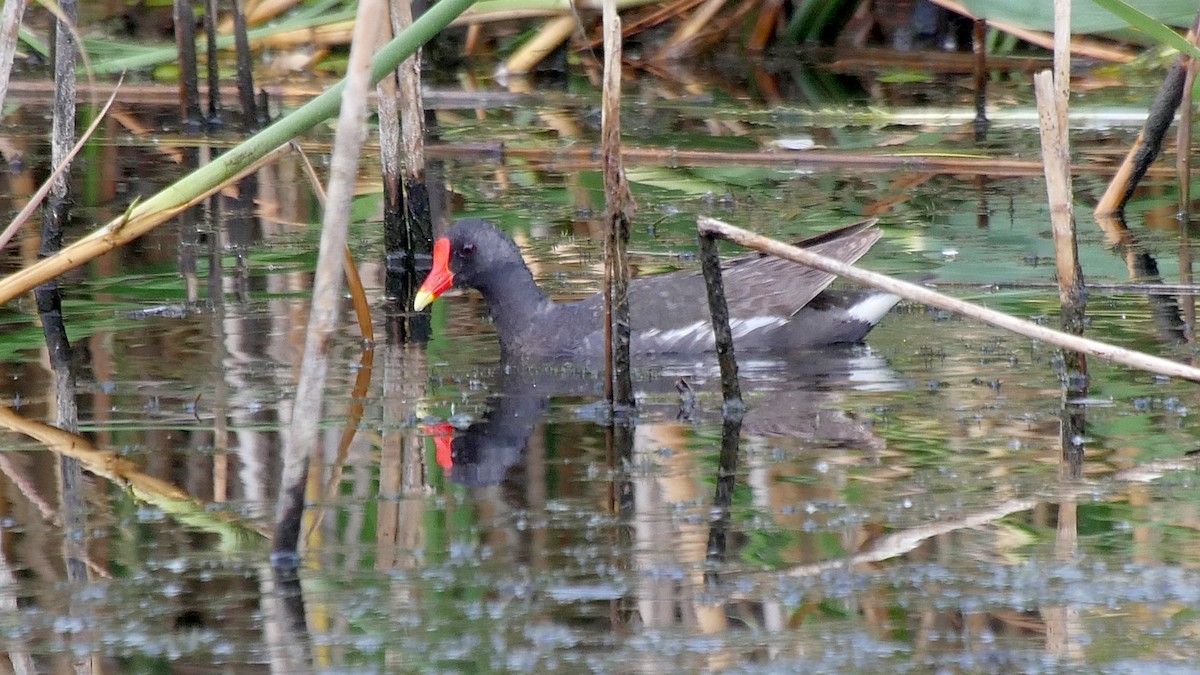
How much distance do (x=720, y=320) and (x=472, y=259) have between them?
1.84 m

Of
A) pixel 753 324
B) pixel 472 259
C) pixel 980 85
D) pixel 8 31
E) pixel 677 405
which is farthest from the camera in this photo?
pixel 980 85

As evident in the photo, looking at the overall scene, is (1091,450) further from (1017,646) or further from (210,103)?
(210,103)

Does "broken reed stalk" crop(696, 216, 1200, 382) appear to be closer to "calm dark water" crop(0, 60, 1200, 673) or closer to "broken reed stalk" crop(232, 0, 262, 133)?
"calm dark water" crop(0, 60, 1200, 673)

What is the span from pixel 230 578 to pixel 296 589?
0.52 ft

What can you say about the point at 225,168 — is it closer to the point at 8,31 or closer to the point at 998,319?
the point at 8,31

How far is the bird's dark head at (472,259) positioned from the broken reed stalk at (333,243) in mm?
3048

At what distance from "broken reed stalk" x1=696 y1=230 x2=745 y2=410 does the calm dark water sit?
0.33 ft

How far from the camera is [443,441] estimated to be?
4.80 meters

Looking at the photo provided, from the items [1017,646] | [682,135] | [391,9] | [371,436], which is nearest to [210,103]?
[682,135]

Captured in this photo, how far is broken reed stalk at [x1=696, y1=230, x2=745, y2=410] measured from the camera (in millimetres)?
4621

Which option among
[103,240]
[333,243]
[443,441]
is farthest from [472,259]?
[333,243]

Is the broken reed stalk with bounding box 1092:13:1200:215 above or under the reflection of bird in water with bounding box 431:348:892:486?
above

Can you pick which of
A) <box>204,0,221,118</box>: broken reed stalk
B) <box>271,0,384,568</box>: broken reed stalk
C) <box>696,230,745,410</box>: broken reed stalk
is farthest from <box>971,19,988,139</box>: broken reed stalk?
<box>271,0,384,568</box>: broken reed stalk

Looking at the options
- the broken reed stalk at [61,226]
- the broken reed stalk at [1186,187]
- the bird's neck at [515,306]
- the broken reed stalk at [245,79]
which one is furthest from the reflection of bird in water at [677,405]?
the broken reed stalk at [245,79]
